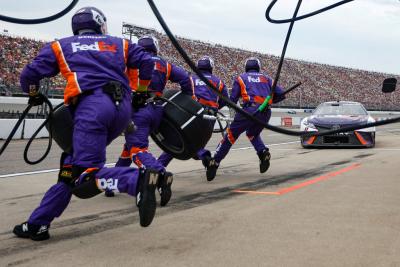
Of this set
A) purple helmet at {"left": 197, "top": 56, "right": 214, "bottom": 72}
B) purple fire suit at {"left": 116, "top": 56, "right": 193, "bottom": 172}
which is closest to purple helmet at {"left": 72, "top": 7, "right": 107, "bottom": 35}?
purple fire suit at {"left": 116, "top": 56, "right": 193, "bottom": 172}

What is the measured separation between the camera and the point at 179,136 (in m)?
5.71

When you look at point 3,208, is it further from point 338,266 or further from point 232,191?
point 338,266

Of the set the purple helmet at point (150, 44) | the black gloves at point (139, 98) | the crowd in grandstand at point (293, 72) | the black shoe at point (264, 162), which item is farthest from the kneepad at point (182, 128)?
the crowd in grandstand at point (293, 72)

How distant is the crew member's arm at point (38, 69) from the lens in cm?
372

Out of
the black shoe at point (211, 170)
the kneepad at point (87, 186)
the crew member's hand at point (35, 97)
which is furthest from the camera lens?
the black shoe at point (211, 170)

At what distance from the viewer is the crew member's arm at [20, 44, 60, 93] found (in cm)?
372

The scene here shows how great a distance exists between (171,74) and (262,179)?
2.21 metres

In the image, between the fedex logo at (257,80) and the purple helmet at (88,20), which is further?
the fedex logo at (257,80)

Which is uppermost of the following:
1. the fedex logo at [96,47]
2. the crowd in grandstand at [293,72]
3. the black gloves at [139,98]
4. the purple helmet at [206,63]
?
the fedex logo at [96,47]

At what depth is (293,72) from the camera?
5319cm

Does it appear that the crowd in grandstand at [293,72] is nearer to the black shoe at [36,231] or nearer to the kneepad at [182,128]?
the kneepad at [182,128]

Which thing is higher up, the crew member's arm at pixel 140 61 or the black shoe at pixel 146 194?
the crew member's arm at pixel 140 61

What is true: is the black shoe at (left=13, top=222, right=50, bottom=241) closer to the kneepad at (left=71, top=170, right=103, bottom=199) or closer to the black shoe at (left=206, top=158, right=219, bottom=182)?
the kneepad at (left=71, top=170, right=103, bottom=199)

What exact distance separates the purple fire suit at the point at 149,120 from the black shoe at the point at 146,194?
1225 mm
